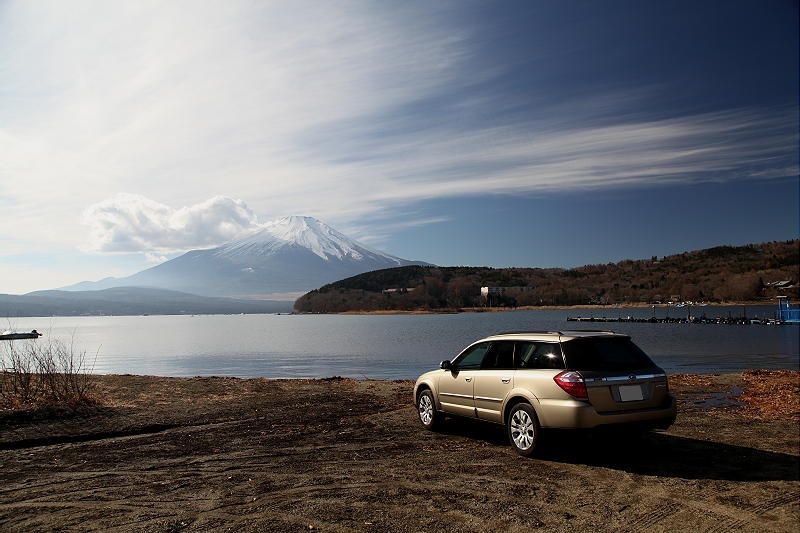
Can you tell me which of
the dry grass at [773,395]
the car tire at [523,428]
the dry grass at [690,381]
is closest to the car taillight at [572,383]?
the car tire at [523,428]

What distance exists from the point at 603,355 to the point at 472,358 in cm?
268

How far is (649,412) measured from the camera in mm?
8336

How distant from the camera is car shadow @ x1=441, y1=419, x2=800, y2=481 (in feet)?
25.3

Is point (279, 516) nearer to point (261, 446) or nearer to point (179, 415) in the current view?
point (261, 446)

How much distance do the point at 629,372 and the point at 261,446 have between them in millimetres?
5978

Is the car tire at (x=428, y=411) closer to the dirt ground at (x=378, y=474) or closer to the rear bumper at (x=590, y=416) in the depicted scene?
the dirt ground at (x=378, y=474)

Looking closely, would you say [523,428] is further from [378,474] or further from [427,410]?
[427,410]

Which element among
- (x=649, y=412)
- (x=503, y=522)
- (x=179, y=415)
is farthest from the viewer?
(x=179, y=415)

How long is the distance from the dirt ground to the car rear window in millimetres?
952

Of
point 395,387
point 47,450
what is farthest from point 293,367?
point 47,450

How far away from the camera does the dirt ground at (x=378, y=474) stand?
6148 millimetres

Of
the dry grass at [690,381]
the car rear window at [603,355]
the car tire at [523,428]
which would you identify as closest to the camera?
the car rear window at [603,355]

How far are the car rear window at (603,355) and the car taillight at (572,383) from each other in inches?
6.3

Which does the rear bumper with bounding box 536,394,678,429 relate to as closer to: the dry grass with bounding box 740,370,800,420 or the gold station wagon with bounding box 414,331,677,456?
the gold station wagon with bounding box 414,331,677,456
